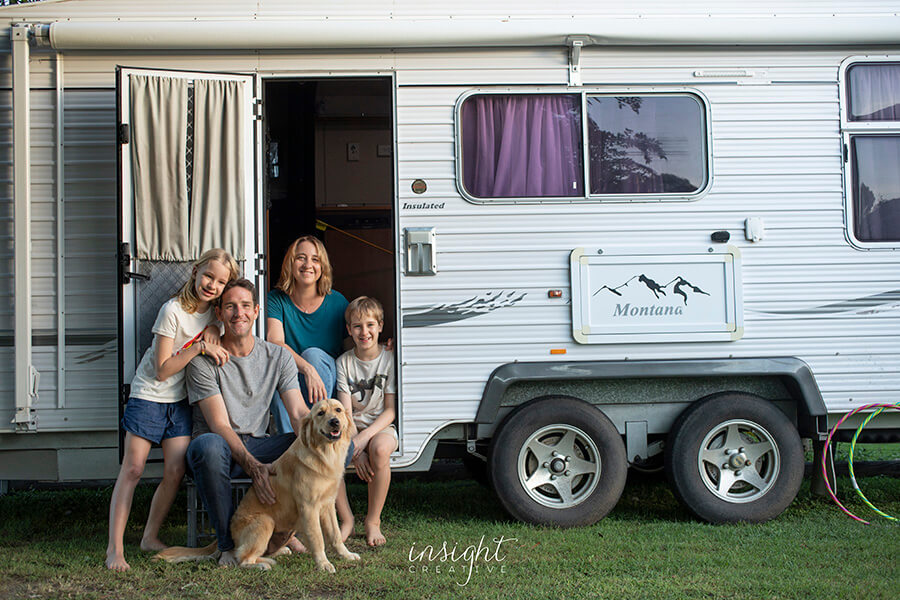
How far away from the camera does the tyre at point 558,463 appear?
4.73 metres

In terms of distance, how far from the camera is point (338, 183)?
7285mm

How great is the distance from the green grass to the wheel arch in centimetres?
70

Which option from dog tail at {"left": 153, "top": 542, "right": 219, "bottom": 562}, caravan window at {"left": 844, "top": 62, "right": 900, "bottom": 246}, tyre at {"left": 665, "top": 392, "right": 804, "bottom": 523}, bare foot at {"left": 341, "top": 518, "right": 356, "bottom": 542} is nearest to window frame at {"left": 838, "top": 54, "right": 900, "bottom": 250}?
caravan window at {"left": 844, "top": 62, "right": 900, "bottom": 246}

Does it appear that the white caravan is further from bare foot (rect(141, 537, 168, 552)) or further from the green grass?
bare foot (rect(141, 537, 168, 552))

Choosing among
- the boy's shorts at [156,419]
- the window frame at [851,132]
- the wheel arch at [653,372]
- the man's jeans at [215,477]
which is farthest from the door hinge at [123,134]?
the window frame at [851,132]

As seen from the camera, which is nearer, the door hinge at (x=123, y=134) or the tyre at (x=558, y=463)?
the door hinge at (x=123, y=134)

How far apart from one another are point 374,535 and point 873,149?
353 cm

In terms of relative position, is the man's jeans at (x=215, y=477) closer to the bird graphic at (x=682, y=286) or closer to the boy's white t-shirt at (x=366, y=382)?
the boy's white t-shirt at (x=366, y=382)

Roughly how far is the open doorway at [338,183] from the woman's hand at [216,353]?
9.20ft

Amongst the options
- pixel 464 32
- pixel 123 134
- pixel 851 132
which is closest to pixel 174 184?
pixel 123 134

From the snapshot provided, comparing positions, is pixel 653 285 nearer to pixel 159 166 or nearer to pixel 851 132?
pixel 851 132

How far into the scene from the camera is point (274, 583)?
12.6 feet

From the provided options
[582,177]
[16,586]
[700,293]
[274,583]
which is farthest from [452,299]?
[16,586]

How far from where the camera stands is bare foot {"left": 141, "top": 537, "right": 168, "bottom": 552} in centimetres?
431
